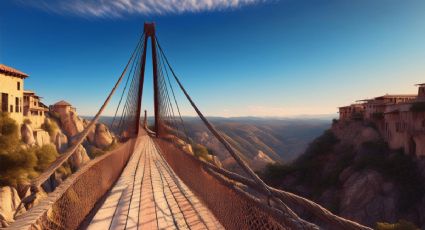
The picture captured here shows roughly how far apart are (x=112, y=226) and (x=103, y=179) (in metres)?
1.77

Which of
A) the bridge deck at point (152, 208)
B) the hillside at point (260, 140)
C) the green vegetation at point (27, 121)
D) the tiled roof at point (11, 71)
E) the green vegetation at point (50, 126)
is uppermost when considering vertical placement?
the tiled roof at point (11, 71)

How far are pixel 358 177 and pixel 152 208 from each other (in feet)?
114

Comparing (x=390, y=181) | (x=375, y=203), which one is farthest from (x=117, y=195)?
(x=390, y=181)

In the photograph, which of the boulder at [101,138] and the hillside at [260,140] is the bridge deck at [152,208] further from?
the hillside at [260,140]

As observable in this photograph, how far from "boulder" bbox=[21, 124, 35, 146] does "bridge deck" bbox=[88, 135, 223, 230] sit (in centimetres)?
2531

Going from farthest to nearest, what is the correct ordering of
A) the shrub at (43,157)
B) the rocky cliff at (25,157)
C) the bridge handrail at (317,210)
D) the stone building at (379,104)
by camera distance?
1. the stone building at (379,104)
2. the shrub at (43,157)
3. the rocky cliff at (25,157)
4. the bridge handrail at (317,210)

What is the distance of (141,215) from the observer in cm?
406

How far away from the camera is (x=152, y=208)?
4.41 meters

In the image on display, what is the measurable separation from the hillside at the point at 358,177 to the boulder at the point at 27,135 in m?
31.2

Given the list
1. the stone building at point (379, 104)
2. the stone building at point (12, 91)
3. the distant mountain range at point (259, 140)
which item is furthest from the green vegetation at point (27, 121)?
the distant mountain range at point (259, 140)

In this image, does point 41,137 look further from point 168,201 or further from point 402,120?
point 402,120

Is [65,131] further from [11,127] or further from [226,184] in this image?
[226,184]

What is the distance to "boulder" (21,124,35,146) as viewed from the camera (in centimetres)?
2638

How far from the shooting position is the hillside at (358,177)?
93.5 feet
